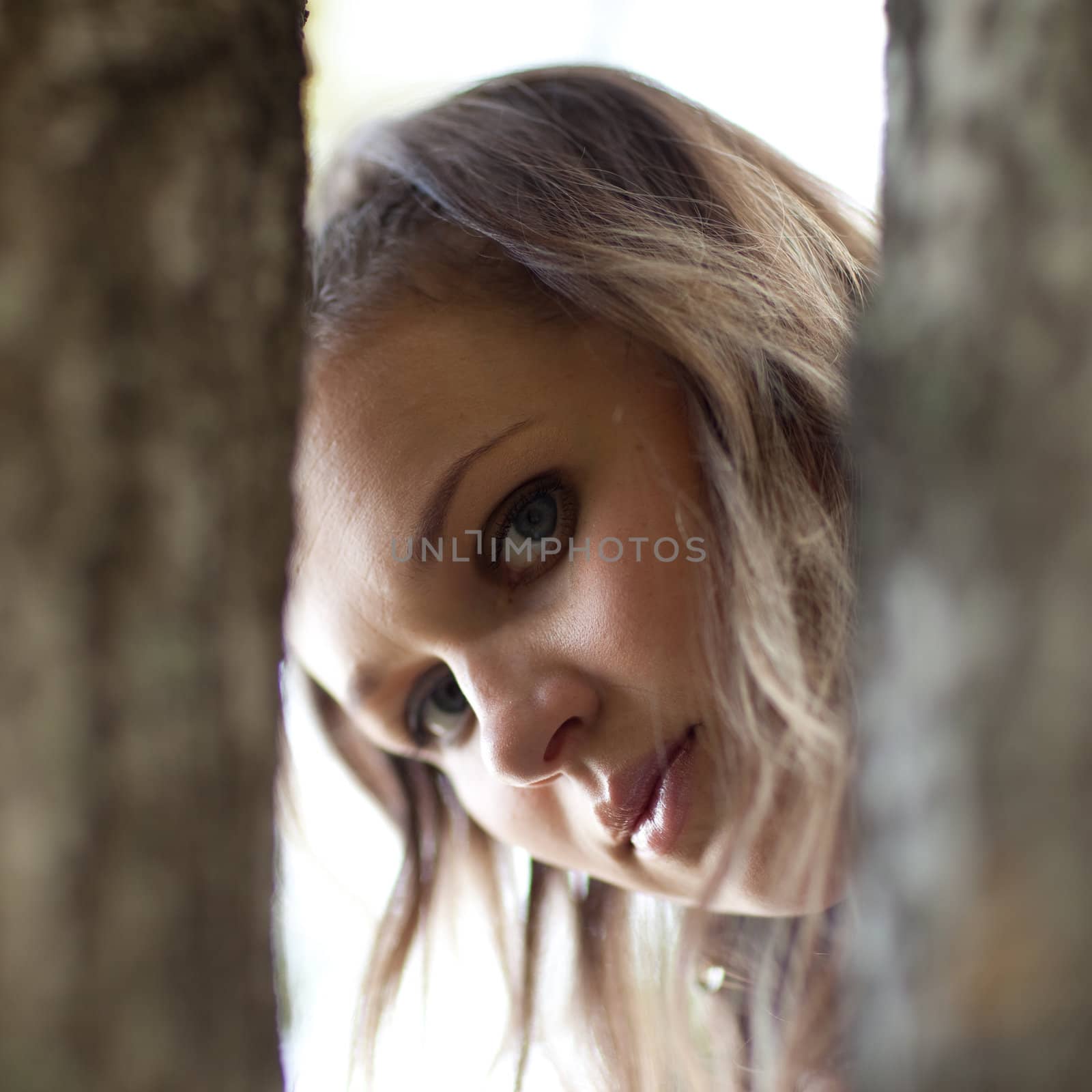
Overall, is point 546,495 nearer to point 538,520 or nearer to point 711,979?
point 538,520

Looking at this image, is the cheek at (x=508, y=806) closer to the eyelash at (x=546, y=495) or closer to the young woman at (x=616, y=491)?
the young woman at (x=616, y=491)

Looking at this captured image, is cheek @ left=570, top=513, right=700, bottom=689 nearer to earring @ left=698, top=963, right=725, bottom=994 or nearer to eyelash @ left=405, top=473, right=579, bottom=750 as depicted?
eyelash @ left=405, top=473, right=579, bottom=750

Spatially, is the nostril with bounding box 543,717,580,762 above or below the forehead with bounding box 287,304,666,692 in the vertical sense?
below

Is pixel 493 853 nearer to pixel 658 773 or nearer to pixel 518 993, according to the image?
pixel 518 993

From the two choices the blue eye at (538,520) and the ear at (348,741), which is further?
the ear at (348,741)

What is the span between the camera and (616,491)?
0.91 m

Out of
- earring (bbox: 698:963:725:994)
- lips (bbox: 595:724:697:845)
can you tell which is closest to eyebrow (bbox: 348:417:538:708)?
lips (bbox: 595:724:697:845)

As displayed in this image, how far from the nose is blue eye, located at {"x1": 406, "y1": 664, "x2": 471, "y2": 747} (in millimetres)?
194

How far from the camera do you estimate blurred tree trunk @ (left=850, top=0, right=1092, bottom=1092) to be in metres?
0.22

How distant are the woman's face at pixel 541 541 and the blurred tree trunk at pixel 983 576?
0.63m

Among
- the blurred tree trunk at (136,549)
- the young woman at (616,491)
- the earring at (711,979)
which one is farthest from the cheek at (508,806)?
the blurred tree trunk at (136,549)

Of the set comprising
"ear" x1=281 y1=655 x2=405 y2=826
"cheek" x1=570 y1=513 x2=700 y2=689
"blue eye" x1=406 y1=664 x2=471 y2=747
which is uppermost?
"cheek" x1=570 y1=513 x2=700 y2=689

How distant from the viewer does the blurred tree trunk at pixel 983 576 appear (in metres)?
0.22

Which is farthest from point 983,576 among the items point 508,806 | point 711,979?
point 711,979
